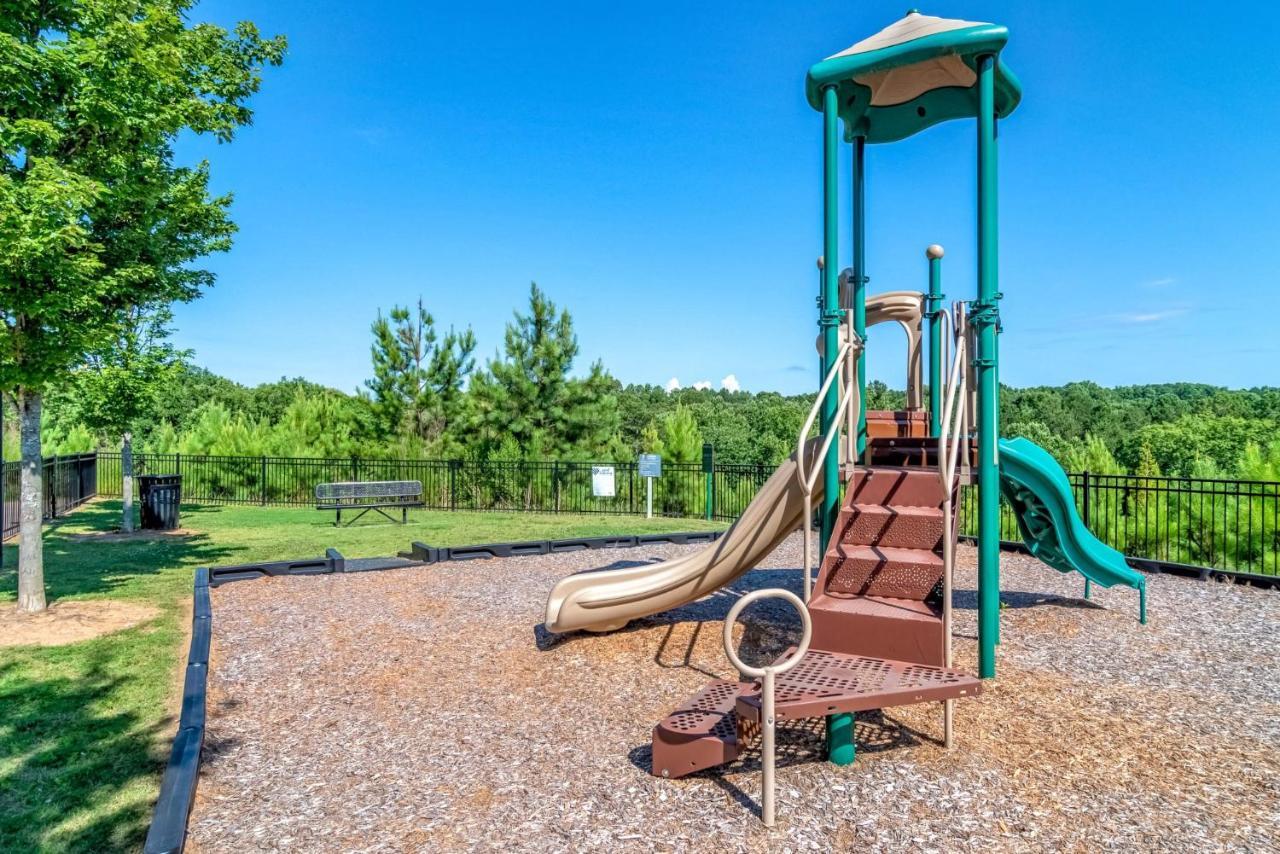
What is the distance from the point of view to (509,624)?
262 inches

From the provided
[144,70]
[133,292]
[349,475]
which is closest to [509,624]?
[133,292]

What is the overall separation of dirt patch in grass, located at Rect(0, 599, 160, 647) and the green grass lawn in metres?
0.16

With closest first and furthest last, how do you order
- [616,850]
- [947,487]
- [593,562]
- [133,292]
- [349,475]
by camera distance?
[616,850]
[947,487]
[133,292]
[593,562]
[349,475]

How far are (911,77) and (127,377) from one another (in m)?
8.55

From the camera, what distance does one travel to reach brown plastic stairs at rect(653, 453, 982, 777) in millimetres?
3418

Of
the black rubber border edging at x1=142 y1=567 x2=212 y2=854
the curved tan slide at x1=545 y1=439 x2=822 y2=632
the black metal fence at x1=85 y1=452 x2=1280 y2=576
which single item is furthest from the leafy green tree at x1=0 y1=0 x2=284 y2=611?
the black metal fence at x1=85 y1=452 x2=1280 y2=576

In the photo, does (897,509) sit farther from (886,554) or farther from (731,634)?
(731,634)

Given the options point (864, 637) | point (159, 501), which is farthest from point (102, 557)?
point (864, 637)

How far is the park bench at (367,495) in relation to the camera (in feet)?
49.0

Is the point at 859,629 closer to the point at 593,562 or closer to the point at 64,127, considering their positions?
the point at 593,562

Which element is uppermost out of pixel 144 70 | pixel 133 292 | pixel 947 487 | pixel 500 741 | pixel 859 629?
pixel 144 70

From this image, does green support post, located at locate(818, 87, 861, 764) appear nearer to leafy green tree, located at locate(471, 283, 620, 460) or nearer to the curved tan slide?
the curved tan slide

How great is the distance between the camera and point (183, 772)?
3.32 m

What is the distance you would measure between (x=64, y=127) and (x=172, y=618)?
4406mm
